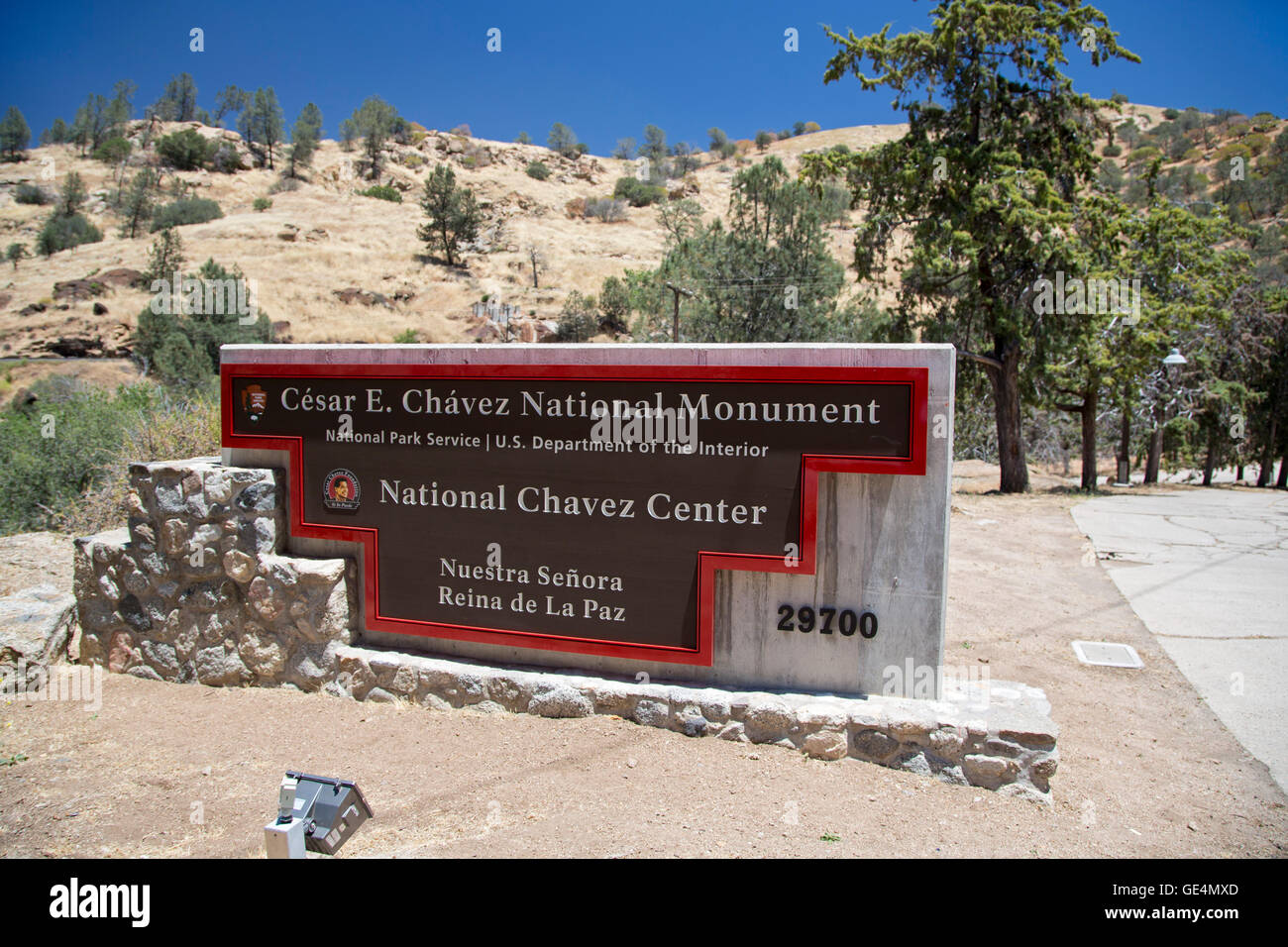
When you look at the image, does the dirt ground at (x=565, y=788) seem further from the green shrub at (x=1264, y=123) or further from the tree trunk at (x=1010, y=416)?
the green shrub at (x=1264, y=123)

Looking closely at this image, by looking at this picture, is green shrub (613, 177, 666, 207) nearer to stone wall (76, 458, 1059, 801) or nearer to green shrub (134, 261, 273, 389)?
green shrub (134, 261, 273, 389)

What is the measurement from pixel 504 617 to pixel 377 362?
67.8 inches

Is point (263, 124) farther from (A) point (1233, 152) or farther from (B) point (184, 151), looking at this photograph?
(A) point (1233, 152)

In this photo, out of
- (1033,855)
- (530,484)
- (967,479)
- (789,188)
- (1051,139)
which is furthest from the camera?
(789,188)

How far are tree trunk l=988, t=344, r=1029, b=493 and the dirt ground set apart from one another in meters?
12.7

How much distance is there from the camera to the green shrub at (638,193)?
63219 millimetres

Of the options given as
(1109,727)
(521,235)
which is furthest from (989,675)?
(521,235)

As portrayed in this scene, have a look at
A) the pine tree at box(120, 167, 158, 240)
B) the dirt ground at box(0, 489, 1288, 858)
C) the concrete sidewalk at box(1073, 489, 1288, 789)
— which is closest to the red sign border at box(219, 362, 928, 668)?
the dirt ground at box(0, 489, 1288, 858)

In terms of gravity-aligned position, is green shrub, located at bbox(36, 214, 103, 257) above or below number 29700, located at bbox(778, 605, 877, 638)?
above

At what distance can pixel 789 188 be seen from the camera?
23.4m

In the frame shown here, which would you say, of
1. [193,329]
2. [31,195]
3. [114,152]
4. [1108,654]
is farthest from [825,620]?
[114,152]

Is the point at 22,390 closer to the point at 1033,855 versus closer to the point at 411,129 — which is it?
the point at 1033,855

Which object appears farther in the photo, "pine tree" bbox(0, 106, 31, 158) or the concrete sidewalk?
"pine tree" bbox(0, 106, 31, 158)

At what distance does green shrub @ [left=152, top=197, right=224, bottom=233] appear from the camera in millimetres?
45562
